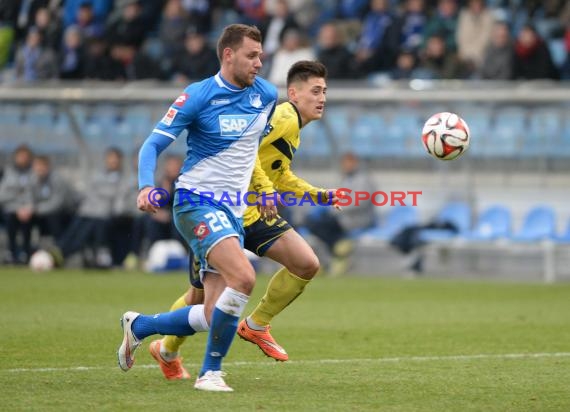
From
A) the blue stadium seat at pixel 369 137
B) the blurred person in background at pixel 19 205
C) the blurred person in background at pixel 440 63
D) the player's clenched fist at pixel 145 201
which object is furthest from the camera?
the blurred person in background at pixel 19 205

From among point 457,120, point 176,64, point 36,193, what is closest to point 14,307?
point 457,120

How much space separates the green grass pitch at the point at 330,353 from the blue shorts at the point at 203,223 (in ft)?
3.14

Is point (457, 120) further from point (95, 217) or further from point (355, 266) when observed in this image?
point (95, 217)

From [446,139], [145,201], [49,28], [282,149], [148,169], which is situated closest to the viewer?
[145,201]

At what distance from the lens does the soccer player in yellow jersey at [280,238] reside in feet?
27.6

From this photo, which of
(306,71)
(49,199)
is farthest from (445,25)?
(306,71)

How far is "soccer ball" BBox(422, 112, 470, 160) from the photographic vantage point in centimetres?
988

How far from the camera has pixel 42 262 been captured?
19094 mm

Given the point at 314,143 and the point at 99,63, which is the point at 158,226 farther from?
the point at 99,63

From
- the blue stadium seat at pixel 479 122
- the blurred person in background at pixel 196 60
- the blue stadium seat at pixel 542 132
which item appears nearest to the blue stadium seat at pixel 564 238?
the blue stadium seat at pixel 542 132

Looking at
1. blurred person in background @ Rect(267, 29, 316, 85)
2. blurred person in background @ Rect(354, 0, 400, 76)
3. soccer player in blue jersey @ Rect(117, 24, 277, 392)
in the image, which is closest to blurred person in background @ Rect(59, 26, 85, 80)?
blurred person in background @ Rect(267, 29, 316, 85)

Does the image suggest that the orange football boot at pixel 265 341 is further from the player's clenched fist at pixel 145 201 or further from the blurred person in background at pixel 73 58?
the blurred person in background at pixel 73 58

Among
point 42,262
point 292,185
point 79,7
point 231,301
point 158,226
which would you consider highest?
point 79,7

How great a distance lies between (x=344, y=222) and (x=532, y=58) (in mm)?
4105
